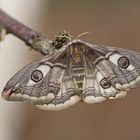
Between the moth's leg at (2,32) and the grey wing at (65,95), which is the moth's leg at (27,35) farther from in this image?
the grey wing at (65,95)

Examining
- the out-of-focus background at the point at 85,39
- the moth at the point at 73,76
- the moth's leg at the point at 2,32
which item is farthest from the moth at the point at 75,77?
the out-of-focus background at the point at 85,39

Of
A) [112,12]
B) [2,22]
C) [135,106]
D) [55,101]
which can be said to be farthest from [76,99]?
[112,12]

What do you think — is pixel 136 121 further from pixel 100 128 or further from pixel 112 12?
pixel 112 12

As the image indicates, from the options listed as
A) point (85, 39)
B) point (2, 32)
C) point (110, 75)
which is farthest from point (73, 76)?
point (85, 39)

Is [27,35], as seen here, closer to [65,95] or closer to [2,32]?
[2,32]

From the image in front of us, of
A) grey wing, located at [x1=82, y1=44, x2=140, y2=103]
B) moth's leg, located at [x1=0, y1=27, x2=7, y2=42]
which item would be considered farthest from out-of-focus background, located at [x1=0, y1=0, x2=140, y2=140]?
grey wing, located at [x1=82, y1=44, x2=140, y2=103]

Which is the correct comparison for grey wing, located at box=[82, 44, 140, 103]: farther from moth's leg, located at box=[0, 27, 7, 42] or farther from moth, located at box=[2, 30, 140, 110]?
moth's leg, located at box=[0, 27, 7, 42]
